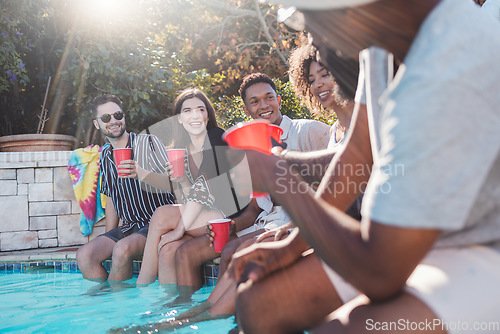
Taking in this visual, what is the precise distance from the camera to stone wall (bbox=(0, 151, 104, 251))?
6.33 metres

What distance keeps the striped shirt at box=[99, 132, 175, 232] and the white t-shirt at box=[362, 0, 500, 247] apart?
4241 millimetres

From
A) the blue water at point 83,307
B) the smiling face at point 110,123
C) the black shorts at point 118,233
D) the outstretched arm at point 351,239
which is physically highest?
the smiling face at point 110,123

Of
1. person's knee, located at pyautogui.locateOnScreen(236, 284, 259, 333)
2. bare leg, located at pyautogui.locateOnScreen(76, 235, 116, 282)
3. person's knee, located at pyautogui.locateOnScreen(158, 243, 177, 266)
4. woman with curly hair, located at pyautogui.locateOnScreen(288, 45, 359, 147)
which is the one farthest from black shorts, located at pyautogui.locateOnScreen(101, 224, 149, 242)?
person's knee, located at pyautogui.locateOnScreen(236, 284, 259, 333)

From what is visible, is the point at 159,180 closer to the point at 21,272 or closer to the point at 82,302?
the point at 82,302

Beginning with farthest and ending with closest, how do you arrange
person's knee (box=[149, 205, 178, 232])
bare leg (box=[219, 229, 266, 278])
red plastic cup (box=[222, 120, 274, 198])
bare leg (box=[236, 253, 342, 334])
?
1. person's knee (box=[149, 205, 178, 232])
2. bare leg (box=[219, 229, 266, 278])
3. red plastic cup (box=[222, 120, 274, 198])
4. bare leg (box=[236, 253, 342, 334])

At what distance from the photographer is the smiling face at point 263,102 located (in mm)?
4575

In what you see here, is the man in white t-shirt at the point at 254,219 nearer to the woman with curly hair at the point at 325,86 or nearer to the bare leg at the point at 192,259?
the bare leg at the point at 192,259

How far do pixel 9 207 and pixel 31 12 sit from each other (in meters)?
4.30

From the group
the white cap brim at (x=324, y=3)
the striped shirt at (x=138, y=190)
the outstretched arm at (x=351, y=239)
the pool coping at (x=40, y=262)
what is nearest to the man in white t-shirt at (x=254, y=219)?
the striped shirt at (x=138, y=190)

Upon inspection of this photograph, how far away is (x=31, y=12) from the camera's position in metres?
8.36

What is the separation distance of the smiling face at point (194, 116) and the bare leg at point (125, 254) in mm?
1317

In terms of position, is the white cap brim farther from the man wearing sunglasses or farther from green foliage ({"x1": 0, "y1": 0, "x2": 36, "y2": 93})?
green foliage ({"x1": 0, "y1": 0, "x2": 36, "y2": 93})

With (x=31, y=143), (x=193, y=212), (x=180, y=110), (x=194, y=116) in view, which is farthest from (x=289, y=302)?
(x=31, y=143)

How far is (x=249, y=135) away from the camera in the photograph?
1789mm
